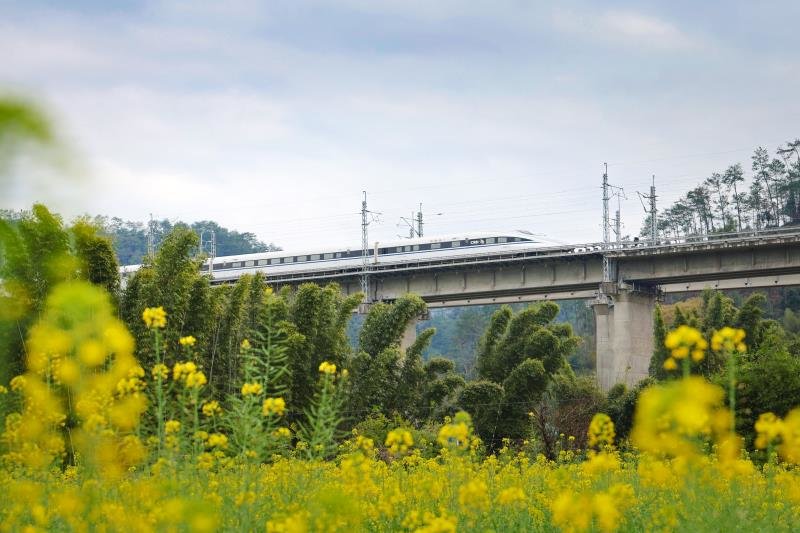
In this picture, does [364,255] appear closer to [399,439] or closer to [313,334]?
[313,334]

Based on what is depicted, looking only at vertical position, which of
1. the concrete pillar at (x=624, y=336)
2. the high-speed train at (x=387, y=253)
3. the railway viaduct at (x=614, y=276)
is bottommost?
the concrete pillar at (x=624, y=336)

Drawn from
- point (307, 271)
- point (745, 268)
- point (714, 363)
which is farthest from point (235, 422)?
point (307, 271)

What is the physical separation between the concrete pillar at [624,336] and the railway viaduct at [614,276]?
4cm

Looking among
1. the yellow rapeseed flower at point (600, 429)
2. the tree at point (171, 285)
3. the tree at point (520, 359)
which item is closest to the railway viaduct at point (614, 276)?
the tree at point (520, 359)

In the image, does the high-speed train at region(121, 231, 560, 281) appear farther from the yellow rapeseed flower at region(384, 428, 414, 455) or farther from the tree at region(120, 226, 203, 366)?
the yellow rapeseed flower at region(384, 428, 414, 455)

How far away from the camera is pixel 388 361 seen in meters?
23.4

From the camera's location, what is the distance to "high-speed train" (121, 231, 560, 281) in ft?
126


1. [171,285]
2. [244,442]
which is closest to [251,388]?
[244,442]

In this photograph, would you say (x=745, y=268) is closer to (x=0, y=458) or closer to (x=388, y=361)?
(x=388, y=361)

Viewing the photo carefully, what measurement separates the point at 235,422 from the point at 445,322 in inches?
4206

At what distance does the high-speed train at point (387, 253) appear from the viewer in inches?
1513

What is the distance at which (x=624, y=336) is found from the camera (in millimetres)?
34281

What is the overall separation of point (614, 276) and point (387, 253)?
1106 centimetres

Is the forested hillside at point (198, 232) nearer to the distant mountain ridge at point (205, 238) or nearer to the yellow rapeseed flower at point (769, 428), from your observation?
the distant mountain ridge at point (205, 238)
